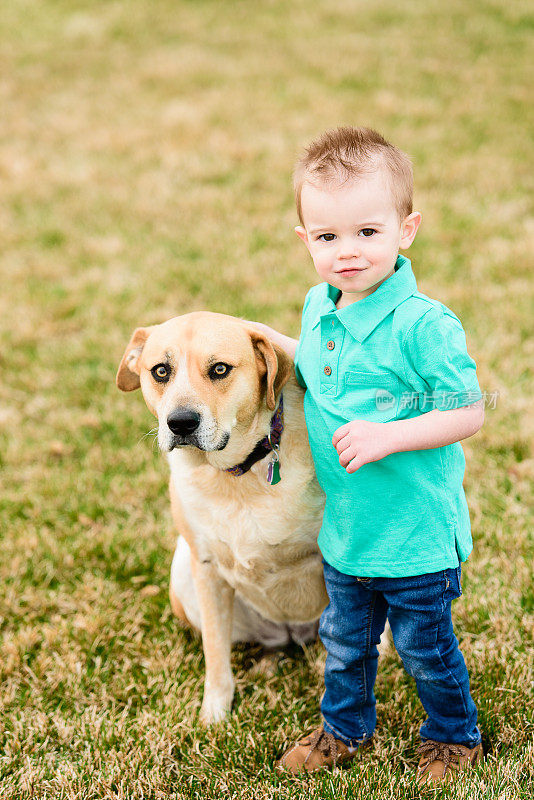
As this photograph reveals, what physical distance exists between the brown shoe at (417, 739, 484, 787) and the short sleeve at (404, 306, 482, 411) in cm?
125

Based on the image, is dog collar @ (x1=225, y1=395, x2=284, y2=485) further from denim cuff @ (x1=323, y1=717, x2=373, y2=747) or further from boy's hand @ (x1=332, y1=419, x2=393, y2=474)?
denim cuff @ (x1=323, y1=717, x2=373, y2=747)

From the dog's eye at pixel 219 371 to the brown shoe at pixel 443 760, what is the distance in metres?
1.45

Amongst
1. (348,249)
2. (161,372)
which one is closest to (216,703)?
(161,372)

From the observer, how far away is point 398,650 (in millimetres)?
2500

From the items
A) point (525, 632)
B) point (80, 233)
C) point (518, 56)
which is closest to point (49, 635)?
point (525, 632)

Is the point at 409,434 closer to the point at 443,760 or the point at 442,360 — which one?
the point at 442,360

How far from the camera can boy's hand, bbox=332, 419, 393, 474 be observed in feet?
7.02

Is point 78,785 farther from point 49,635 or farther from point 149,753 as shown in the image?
point 49,635

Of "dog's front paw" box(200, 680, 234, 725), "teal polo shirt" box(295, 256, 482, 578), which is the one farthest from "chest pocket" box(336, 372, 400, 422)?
"dog's front paw" box(200, 680, 234, 725)

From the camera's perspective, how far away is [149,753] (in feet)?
9.02

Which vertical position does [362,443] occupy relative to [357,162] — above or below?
below

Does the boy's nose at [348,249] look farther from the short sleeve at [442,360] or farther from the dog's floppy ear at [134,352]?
the dog's floppy ear at [134,352]

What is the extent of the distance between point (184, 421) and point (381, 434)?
607 millimetres

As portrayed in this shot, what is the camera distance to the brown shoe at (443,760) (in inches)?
99.9
